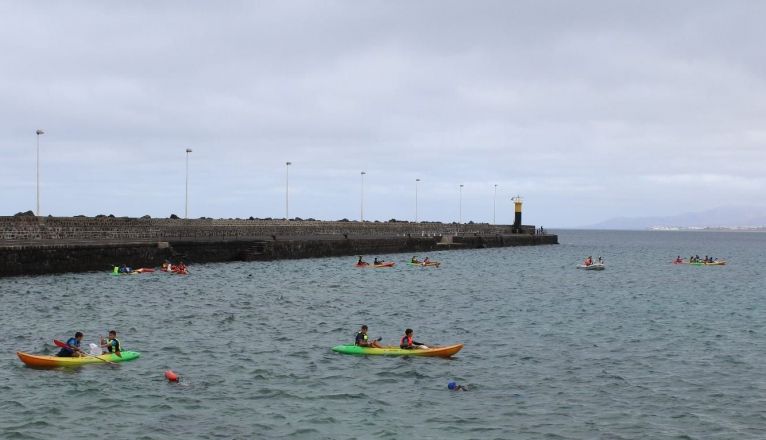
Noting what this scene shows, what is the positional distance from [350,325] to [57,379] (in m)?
15.2

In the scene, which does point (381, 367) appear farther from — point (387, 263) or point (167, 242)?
point (387, 263)

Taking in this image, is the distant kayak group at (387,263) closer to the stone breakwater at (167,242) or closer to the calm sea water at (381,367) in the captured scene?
the stone breakwater at (167,242)

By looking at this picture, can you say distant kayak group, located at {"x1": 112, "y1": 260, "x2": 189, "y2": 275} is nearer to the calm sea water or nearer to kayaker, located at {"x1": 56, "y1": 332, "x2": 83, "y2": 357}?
the calm sea water

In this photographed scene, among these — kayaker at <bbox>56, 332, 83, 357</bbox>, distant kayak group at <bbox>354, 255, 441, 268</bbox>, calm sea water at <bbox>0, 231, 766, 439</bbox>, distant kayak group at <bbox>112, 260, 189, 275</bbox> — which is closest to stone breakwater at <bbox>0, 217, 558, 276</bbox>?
distant kayak group at <bbox>112, 260, 189, 275</bbox>

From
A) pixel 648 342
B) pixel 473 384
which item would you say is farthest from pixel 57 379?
pixel 648 342

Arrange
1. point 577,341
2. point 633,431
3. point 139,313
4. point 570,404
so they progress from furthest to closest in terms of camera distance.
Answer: point 139,313, point 577,341, point 570,404, point 633,431

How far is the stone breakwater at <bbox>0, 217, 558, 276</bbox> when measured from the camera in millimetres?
56656

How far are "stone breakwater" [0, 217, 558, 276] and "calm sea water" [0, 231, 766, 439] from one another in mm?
3748

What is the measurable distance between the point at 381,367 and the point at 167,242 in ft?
154

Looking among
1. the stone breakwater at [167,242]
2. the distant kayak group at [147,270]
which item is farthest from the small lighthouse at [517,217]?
the distant kayak group at [147,270]

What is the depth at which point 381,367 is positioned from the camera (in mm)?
26203

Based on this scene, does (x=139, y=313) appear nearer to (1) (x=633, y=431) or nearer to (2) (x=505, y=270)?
(1) (x=633, y=431)

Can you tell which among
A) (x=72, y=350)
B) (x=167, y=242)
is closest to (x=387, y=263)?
(x=167, y=242)

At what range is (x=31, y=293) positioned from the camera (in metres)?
45.5
